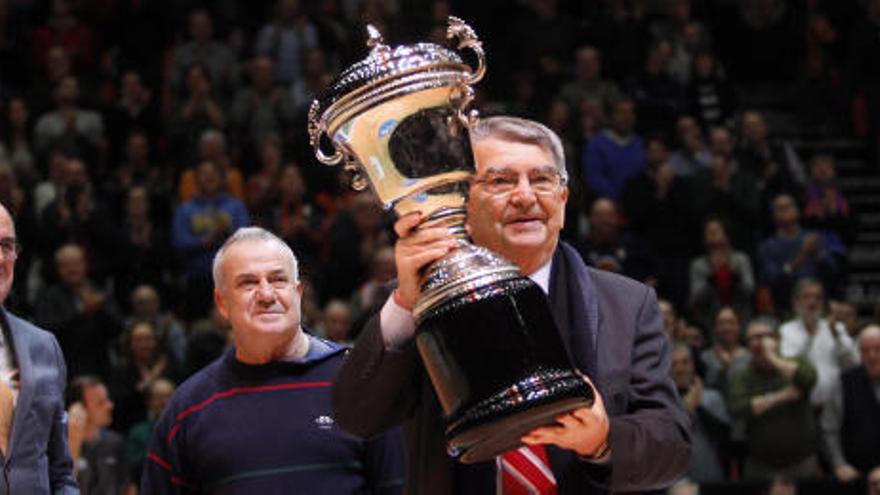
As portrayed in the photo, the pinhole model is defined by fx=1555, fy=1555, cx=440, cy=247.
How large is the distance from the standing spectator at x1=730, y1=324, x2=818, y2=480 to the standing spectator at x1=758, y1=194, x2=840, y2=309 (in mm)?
1650

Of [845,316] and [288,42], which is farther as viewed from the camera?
[288,42]

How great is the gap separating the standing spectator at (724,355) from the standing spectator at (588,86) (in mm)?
3058

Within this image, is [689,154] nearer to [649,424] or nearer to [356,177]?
[649,424]

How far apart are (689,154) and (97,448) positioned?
5.71 metres

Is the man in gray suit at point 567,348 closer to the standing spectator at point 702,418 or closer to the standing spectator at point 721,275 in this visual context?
the standing spectator at point 702,418

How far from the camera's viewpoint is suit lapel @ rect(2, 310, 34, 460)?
3.97 m

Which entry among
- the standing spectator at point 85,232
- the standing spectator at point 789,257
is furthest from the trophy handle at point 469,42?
the standing spectator at point 789,257

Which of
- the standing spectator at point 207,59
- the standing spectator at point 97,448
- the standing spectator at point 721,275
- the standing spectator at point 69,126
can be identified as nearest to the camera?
the standing spectator at point 97,448

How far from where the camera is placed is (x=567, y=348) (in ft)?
8.86

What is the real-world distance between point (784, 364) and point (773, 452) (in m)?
0.53

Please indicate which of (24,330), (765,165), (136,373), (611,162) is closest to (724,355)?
(611,162)

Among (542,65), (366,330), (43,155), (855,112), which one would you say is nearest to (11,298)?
(43,155)

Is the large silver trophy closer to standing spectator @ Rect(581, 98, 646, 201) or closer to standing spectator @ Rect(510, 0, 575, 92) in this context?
standing spectator @ Rect(581, 98, 646, 201)

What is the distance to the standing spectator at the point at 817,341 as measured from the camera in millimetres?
9898
